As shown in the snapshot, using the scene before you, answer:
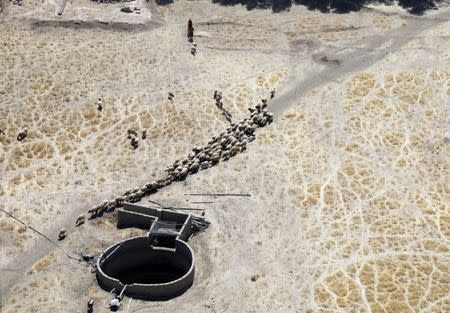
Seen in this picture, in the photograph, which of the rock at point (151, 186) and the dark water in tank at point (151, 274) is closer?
the dark water in tank at point (151, 274)

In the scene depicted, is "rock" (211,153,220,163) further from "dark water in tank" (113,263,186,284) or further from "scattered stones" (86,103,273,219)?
"dark water in tank" (113,263,186,284)

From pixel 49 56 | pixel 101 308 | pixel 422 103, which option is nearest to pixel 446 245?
pixel 422 103

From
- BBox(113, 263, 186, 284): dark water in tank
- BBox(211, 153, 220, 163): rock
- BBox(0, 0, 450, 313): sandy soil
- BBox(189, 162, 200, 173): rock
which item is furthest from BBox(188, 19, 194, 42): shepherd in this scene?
BBox(113, 263, 186, 284): dark water in tank

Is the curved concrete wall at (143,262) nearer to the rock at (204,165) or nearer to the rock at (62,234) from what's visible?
the rock at (62,234)

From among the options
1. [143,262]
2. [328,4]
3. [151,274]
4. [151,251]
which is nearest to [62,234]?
[143,262]

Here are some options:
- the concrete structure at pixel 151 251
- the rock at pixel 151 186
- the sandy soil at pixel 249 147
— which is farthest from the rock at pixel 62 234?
the rock at pixel 151 186

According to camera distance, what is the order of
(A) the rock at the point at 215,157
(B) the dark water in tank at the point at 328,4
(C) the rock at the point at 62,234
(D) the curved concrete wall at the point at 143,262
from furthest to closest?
(B) the dark water in tank at the point at 328,4 → (A) the rock at the point at 215,157 → (C) the rock at the point at 62,234 → (D) the curved concrete wall at the point at 143,262

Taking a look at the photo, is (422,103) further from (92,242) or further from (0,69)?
(0,69)
